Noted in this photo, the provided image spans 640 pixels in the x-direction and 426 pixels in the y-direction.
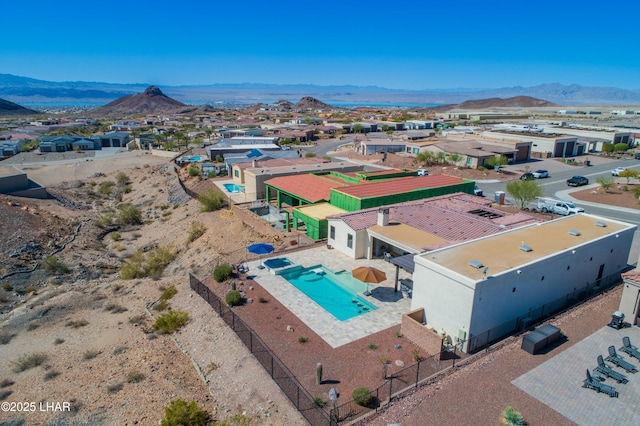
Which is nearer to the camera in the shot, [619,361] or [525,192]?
A: [619,361]

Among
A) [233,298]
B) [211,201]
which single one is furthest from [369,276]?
[211,201]

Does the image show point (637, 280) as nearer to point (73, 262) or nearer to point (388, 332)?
point (388, 332)

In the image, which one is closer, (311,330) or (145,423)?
(145,423)

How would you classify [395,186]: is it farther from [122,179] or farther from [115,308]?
[122,179]

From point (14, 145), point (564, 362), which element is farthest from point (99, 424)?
point (14, 145)

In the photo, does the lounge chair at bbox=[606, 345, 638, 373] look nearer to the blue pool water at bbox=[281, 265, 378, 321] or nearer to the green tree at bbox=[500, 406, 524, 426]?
the green tree at bbox=[500, 406, 524, 426]

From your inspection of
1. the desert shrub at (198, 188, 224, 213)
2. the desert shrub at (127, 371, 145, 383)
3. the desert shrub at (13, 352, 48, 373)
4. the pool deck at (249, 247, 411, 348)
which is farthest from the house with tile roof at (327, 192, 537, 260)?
the desert shrub at (13, 352, 48, 373)
